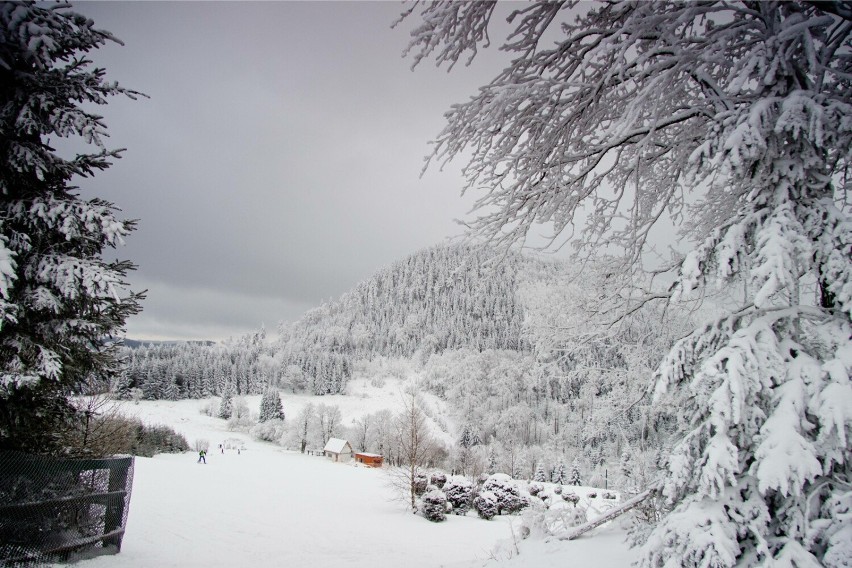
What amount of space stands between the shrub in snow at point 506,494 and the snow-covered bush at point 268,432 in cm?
6265

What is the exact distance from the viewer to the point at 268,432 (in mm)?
74688

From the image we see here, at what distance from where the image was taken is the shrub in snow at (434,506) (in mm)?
18406

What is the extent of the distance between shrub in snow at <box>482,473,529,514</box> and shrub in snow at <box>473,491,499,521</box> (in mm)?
329

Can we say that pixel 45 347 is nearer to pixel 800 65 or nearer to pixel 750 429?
pixel 750 429

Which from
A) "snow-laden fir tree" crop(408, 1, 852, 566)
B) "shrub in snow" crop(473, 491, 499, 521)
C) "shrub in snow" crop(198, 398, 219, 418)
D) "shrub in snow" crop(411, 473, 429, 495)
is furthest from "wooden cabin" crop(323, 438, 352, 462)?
"snow-laden fir tree" crop(408, 1, 852, 566)

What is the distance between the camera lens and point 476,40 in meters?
3.21

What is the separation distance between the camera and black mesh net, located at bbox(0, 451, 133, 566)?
594cm

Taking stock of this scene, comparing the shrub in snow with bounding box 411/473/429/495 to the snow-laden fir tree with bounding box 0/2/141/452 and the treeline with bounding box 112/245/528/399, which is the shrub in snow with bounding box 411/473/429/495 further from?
the snow-laden fir tree with bounding box 0/2/141/452

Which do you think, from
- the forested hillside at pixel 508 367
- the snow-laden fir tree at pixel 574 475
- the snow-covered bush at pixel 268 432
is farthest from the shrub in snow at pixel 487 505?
the snow-covered bush at pixel 268 432

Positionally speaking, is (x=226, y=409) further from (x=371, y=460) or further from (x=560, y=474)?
(x=560, y=474)

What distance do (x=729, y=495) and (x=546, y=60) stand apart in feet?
11.2

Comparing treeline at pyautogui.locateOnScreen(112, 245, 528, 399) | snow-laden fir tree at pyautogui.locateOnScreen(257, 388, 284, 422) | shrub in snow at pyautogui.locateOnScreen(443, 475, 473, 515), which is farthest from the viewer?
treeline at pyautogui.locateOnScreen(112, 245, 528, 399)

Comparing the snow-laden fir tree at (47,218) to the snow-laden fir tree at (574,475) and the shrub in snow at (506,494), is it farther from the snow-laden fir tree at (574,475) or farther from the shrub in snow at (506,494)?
the snow-laden fir tree at (574,475)

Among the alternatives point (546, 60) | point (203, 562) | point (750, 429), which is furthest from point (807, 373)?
point (203, 562)
